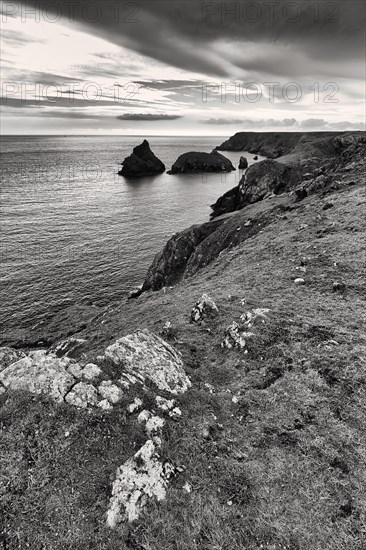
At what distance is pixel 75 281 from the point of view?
138 feet

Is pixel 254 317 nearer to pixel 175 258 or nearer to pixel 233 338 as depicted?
pixel 233 338

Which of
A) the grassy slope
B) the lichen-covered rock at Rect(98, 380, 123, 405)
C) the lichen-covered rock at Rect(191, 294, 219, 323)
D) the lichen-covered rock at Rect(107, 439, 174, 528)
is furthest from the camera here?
the lichen-covered rock at Rect(191, 294, 219, 323)

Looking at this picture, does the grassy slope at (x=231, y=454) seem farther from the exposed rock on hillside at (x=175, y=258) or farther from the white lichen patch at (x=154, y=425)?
the exposed rock on hillside at (x=175, y=258)

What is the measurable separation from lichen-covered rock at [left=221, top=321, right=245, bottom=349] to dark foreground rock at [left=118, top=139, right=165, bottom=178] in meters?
141

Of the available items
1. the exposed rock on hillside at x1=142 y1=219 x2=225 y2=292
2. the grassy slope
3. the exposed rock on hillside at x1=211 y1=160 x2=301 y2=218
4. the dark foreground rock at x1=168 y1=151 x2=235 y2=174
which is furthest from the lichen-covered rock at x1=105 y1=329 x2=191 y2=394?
the dark foreground rock at x1=168 y1=151 x2=235 y2=174

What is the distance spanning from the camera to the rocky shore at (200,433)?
8188 mm

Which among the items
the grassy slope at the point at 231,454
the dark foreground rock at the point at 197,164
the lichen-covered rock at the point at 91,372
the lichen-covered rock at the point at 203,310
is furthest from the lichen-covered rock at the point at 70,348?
the dark foreground rock at the point at 197,164

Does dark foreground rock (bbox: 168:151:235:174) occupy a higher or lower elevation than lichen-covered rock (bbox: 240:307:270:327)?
higher

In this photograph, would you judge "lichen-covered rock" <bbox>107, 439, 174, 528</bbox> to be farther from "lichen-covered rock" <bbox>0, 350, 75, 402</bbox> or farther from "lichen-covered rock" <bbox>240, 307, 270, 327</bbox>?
"lichen-covered rock" <bbox>240, 307, 270, 327</bbox>

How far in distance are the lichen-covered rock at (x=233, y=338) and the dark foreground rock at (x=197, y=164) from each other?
15020cm

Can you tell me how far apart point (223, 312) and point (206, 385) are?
6.65 metres

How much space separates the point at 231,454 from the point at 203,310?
9431mm

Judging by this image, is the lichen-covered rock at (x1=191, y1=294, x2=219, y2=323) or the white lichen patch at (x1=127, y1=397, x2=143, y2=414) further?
the lichen-covered rock at (x1=191, y1=294, x2=219, y2=323)

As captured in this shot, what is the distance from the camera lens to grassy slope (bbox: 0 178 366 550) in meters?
8.06
